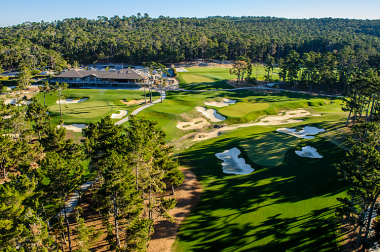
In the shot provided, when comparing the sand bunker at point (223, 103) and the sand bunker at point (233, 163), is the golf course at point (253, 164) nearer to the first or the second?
the sand bunker at point (223, 103)

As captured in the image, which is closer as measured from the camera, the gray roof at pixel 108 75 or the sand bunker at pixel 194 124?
the sand bunker at pixel 194 124

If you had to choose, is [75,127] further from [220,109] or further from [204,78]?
[204,78]

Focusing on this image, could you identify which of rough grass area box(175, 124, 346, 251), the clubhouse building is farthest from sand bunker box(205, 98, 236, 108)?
rough grass area box(175, 124, 346, 251)

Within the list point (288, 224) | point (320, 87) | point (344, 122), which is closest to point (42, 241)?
point (288, 224)

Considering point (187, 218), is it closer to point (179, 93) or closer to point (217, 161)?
point (217, 161)

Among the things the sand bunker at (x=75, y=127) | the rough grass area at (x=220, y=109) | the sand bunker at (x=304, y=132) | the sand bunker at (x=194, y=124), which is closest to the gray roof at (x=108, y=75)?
the rough grass area at (x=220, y=109)

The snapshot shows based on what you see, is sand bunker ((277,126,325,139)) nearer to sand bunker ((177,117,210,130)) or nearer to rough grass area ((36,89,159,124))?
sand bunker ((177,117,210,130))

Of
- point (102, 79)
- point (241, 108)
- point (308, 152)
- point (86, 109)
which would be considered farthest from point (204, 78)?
point (308, 152)
